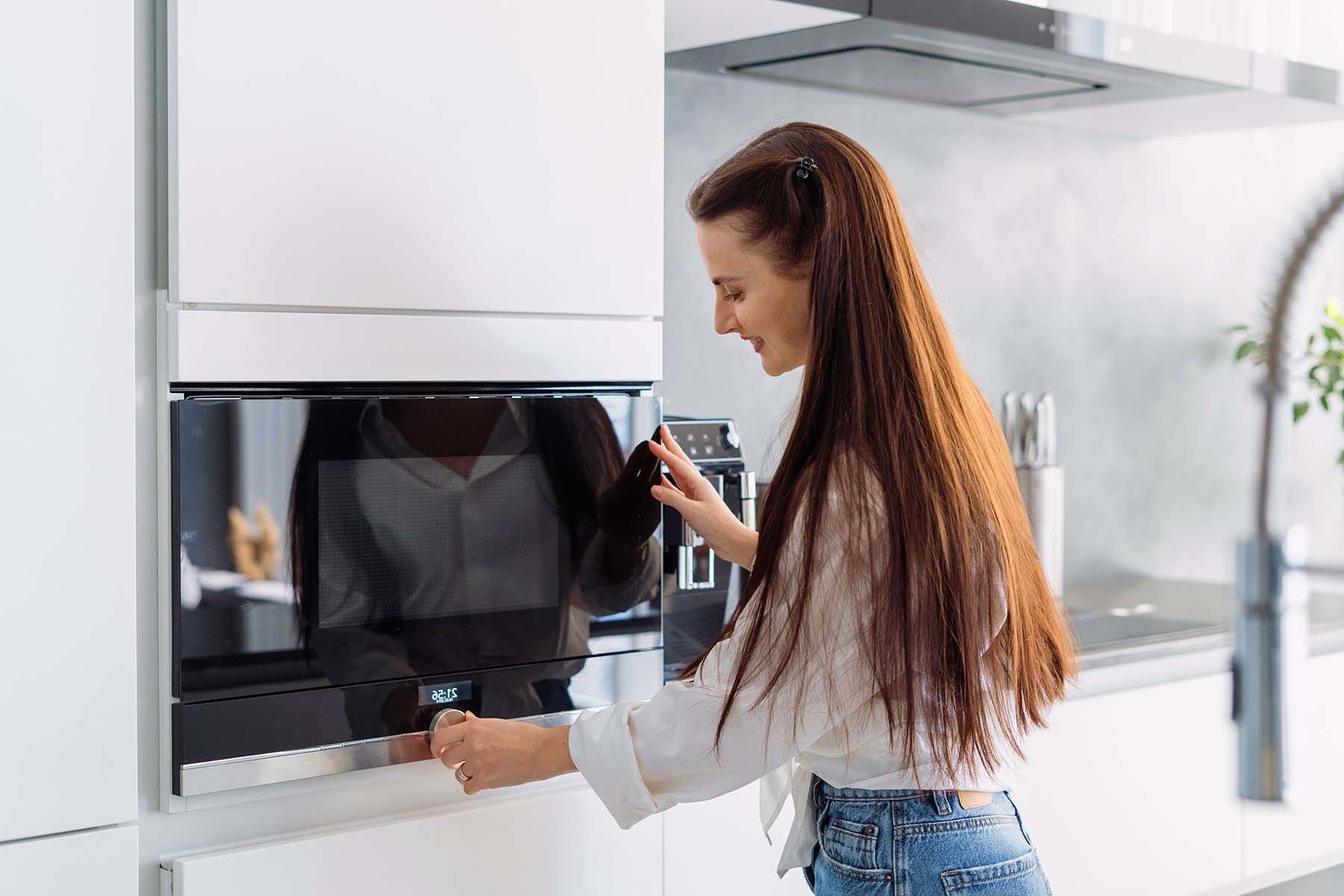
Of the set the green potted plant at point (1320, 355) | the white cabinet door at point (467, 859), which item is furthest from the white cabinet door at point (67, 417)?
the green potted plant at point (1320, 355)

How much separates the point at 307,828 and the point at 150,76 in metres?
0.70

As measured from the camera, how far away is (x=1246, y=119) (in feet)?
8.35

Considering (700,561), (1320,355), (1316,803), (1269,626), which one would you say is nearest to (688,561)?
(700,561)

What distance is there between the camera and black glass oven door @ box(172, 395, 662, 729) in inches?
48.1

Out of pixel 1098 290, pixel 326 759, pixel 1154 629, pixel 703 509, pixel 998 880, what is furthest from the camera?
pixel 1098 290

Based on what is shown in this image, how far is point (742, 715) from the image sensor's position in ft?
3.65

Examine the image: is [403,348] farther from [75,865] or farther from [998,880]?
[998,880]

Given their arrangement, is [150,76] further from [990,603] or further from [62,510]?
[990,603]

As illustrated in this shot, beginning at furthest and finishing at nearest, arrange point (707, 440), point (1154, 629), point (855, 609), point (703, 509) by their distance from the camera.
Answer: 1. point (1154, 629)
2. point (707, 440)
3. point (703, 509)
4. point (855, 609)

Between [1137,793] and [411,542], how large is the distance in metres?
1.21

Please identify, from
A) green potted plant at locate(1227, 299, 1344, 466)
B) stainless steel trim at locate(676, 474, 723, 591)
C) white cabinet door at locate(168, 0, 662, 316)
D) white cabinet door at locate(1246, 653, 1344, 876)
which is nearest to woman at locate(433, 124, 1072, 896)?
white cabinet door at locate(168, 0, 662, 316)

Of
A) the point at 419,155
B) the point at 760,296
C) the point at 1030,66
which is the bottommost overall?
the point at 760,296

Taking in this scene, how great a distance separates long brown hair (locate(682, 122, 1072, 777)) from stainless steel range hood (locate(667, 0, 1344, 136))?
0.57 m

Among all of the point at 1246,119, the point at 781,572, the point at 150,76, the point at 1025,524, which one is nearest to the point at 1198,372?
the point at 1246,119
